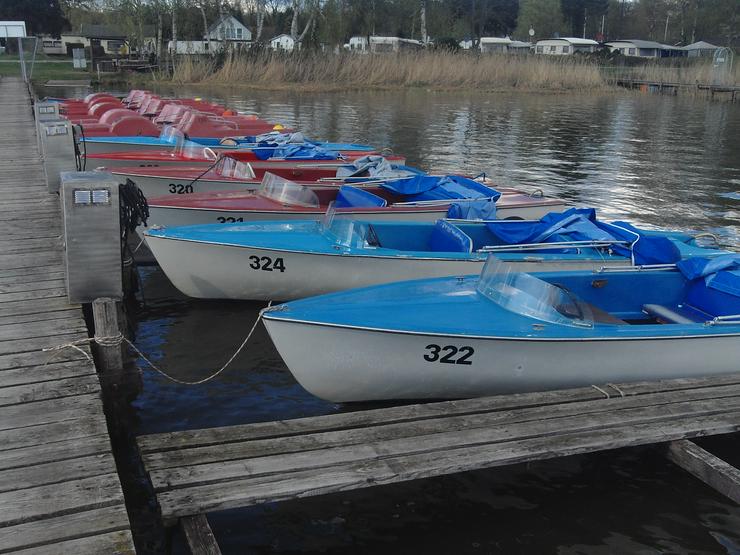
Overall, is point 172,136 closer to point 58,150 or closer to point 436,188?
point 58,150

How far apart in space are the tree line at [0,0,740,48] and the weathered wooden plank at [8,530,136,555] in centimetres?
4692

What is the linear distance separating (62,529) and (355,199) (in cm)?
760

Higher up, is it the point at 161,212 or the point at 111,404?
the point at 161,212

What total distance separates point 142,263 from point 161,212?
1.01 meters

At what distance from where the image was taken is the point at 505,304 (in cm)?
632

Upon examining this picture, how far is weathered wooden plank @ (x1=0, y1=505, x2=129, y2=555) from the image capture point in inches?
143

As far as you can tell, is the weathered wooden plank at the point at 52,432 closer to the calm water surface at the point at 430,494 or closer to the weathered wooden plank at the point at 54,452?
the weathered wooden plank at the point at 54,452

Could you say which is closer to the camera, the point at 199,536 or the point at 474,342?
the point at 199,536

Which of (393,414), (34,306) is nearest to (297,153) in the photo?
(34,306)

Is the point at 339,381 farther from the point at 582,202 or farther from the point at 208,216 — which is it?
the point at 582,202

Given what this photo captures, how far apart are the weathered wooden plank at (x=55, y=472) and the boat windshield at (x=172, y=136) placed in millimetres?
10927

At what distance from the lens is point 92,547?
3.63 meters

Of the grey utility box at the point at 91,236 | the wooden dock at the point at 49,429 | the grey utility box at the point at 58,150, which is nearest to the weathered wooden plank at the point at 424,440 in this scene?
the wooden dock at the point at 49,429

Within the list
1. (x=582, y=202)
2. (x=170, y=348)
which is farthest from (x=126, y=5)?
(x=170, y=348)
